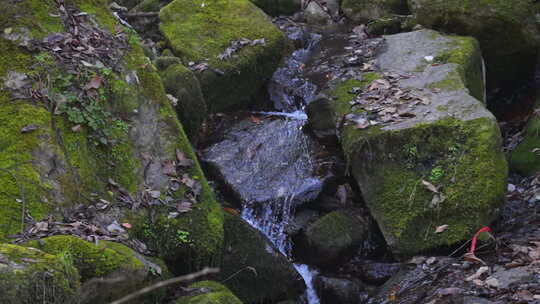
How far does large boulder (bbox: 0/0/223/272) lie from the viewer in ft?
14.2

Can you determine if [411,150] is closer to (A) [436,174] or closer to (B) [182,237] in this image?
(A) [436,174]

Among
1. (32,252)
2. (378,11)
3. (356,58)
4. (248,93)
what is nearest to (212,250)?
(32,252)

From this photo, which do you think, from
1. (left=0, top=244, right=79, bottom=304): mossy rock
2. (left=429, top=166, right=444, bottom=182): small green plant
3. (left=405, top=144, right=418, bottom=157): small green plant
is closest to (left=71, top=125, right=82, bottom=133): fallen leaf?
(left=0, top=244, right=79, bottom=304): mossy rock

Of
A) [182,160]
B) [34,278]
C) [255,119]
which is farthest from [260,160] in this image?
[34,278]

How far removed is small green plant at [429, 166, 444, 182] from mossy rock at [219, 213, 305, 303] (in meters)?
1.74

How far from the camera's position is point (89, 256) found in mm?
3545

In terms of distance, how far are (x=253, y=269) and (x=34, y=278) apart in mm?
2574

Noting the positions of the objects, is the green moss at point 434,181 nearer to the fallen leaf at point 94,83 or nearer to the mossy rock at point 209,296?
the mossy rock at point 209,296

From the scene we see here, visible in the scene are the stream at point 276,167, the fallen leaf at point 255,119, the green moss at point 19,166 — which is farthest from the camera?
the fallen leaf at point 255,119

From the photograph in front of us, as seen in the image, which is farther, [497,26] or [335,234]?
A: [497,26]

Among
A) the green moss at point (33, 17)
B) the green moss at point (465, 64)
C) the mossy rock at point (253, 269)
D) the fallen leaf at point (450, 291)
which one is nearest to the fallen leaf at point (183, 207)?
the mossy rock at point (253, 269)

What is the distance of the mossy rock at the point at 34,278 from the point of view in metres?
2.79

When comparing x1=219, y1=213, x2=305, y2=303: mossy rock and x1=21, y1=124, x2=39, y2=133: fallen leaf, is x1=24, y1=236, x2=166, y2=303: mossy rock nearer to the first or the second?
x1=21, y1=124, x2=39, y2=133: fallen leaf

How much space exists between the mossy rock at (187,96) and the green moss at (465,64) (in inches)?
117
